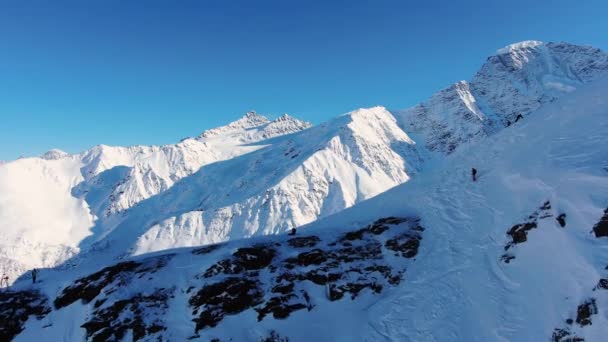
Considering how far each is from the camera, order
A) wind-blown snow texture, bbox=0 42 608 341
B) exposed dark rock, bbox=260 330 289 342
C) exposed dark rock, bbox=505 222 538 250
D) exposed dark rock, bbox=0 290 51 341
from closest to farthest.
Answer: wind-blown snow texture, bbox=0 42 608 341 < exposed dark rock, bbox=260 330 289 342 < exposed dark rock, bbox=505 222 538 250 < exposed dark rock, bbox=0 290 51 341

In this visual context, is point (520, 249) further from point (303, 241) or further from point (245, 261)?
point (245, 261)

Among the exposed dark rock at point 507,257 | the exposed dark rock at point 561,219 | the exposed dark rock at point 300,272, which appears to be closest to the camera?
the exposed dark rock at point 561,219

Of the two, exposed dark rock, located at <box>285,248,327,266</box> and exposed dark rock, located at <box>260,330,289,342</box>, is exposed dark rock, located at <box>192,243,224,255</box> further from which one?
exposed dark rock, located at <box>260,330,289,342</box>

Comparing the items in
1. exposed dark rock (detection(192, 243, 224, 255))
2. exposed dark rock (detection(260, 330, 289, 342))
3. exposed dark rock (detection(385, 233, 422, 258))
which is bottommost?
exposed dark rock (detection(260, 330, 289, 342))

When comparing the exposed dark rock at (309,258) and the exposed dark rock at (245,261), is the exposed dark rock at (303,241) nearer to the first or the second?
the exposed dark rock at (309,258)

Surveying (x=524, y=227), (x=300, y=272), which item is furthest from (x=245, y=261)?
(x=524, y=227)

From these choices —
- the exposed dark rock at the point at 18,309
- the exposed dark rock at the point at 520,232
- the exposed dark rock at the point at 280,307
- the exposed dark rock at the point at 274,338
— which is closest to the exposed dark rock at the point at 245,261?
the exposed dark rock at the point at 280,307

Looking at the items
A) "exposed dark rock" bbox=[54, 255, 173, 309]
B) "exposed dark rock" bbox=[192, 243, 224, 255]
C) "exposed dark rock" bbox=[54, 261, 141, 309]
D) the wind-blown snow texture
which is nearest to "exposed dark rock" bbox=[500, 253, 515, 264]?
the wind-blown snow texture

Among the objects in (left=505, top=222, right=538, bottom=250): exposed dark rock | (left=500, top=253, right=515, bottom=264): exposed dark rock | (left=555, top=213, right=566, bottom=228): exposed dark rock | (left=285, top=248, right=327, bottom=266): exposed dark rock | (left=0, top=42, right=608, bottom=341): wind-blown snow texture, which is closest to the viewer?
(left=0, top=42, right=608, bottom=341): wind-blown snow texture
